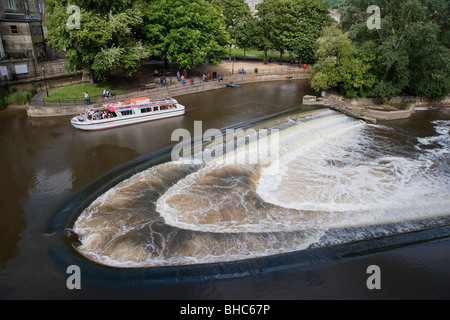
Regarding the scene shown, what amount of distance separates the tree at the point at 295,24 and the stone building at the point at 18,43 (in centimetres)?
3809

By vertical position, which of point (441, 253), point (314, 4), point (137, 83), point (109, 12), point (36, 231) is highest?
point (314, 4)

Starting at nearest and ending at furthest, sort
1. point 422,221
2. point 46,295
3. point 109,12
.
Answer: point 46,295 < point 422,221 < point 109,12

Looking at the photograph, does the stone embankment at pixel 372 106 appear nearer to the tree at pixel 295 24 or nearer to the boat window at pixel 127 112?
the tree at pixel 295 24

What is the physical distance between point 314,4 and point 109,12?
39.1 m

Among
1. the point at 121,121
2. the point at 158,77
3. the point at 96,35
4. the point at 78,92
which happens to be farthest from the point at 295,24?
the point at 121,121

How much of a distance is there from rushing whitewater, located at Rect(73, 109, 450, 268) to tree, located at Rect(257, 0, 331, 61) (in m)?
35.2

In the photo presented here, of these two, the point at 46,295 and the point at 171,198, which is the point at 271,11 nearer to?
the point at 171,198

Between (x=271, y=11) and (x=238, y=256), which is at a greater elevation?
(x=271, y=11)

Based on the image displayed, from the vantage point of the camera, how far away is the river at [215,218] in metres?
14.1

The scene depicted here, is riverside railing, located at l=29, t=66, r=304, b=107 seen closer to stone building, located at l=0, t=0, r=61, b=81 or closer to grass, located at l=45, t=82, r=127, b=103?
grass, located at l=45, t=82, r=127, b=103

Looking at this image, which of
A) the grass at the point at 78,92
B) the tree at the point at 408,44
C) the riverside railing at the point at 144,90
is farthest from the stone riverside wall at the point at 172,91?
the tree at the point at 408,44

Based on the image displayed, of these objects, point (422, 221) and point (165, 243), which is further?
point (422, 221)
